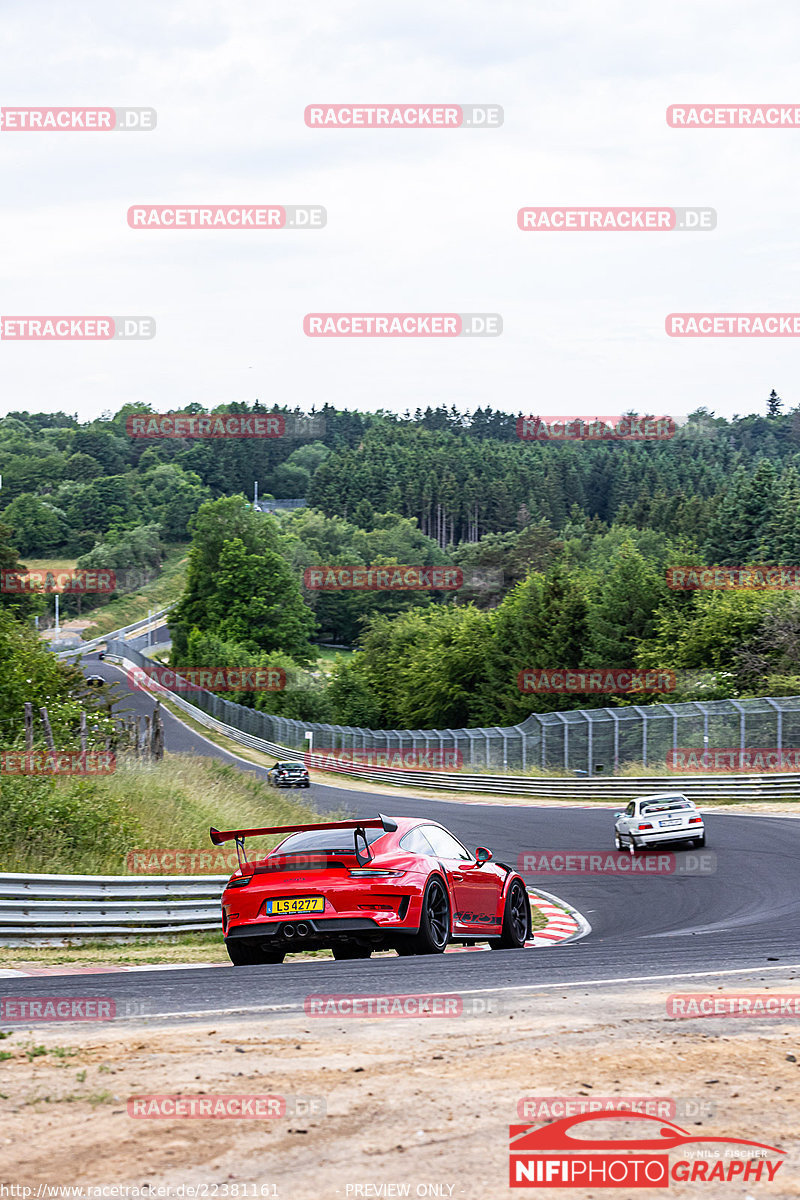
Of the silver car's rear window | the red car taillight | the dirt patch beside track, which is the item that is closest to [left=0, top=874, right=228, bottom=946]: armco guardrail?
the red car taillight

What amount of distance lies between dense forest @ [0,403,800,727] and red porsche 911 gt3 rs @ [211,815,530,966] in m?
33.1

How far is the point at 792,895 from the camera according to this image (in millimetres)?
17266

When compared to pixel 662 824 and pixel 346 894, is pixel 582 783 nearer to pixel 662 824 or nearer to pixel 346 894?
pixel 662 824

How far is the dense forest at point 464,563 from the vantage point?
66.4 m

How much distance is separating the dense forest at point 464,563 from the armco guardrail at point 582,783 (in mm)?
7454

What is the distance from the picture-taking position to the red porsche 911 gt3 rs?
9766 millimetres

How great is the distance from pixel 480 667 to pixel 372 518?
103427 mm

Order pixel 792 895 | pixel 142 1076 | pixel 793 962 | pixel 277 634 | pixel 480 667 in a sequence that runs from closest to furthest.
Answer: pixel 142 1076, pixel 793 962, pixel 792 895, pixel 480 667, pixel 277 634

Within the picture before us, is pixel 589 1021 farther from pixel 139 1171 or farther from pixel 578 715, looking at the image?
pixel 578 715

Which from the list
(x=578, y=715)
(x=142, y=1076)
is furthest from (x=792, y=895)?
(x=578, y=715)

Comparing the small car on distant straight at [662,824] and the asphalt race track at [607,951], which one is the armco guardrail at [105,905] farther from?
the small car on distant straight at [662,824]

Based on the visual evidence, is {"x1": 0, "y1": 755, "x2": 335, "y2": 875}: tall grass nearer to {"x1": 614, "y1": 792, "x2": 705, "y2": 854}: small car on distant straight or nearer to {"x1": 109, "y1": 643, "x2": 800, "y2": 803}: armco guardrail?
{"x1": 614, "y1": 792, "x2": 705, "y2": 854}: small car on distant straight

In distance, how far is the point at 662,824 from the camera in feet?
82.8

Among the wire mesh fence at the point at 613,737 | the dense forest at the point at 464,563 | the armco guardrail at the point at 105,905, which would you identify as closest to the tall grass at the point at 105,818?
the armco guardrail at the point at 105,905
